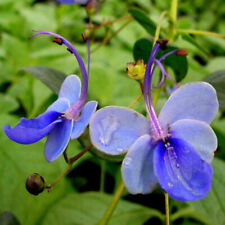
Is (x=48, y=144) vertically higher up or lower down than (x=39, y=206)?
higher up

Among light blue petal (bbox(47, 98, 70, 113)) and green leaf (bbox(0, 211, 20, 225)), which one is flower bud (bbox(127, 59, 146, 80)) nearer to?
light blue petal (bbox(47, 98, 70, 113))

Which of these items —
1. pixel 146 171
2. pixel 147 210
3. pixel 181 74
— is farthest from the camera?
pixel 147 210

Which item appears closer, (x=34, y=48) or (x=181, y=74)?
(x=181, y=74)

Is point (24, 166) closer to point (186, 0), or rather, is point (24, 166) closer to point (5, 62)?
point (5, 62)

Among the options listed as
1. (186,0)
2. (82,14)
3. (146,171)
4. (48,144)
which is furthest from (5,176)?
(186,0)

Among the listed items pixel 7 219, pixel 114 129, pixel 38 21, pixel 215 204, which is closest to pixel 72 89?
pixel 114 129

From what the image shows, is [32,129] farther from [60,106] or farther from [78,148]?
[78,148]

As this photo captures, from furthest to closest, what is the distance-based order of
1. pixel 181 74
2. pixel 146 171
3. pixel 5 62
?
pixel 5 62 < pixel 181 74 < pixel 146 171
